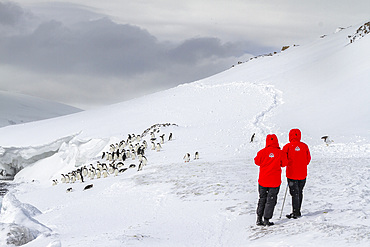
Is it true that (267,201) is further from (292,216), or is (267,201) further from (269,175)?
(292,216)

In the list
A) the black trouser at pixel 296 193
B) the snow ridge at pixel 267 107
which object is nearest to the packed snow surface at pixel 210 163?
the snow ridge at pixel 267 107

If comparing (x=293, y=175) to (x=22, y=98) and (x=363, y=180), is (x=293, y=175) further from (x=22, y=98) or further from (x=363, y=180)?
(x=22, y=98)

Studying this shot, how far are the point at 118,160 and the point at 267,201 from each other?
15.2m

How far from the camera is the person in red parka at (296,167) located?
7312 mm

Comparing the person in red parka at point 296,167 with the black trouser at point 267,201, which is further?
the person in red parka at point 296,167

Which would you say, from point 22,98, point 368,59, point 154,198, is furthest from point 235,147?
point 22,98

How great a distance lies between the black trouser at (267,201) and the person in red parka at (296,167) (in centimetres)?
53

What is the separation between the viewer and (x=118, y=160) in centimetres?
2136

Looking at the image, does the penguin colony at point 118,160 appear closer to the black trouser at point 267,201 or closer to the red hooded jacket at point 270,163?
the black trouser at point 267,201

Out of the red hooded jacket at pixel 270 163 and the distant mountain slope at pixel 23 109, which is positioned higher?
the distant mountain slope at pixel 23 109

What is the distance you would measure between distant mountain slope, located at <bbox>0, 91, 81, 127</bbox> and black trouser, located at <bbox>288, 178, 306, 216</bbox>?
211 feet

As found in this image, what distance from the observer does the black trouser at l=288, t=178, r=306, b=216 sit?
23.9ft

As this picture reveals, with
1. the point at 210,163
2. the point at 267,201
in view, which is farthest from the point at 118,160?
the point at 267,201

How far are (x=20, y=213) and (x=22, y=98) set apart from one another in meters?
97.7
